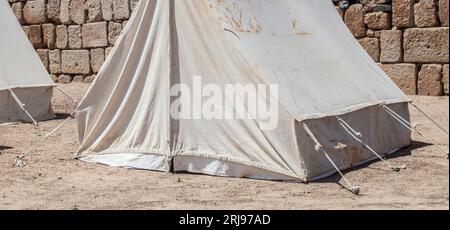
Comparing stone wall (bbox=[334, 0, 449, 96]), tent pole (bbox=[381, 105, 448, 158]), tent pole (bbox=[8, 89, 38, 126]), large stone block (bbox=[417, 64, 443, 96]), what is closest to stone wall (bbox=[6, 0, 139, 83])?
stone wall (bbox=[334, 0, 449, 96])

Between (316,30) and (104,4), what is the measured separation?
24.5 feet

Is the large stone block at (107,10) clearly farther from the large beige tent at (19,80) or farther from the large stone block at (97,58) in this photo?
the large beige tent at (19,80)

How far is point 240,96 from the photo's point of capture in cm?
576

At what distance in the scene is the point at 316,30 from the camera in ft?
21.4

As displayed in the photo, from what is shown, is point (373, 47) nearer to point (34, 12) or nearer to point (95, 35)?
point (95, 35)

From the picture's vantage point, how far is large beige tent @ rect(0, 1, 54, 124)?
356 inches

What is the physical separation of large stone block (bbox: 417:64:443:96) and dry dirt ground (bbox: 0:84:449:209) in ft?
11.2

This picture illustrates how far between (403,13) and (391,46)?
1.55 ft

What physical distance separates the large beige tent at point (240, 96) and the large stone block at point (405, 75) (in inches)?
146

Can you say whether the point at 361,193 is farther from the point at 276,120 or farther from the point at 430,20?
the point at 430,20

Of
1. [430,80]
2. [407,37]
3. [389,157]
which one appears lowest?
[389,157]

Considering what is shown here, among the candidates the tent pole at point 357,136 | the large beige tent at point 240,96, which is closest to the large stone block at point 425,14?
the large beige tent at point 240,96

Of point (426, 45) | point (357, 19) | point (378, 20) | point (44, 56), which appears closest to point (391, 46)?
point (378, 20)

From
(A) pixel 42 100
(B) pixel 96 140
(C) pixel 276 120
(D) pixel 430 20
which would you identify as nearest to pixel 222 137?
(C) pixel 276 120
